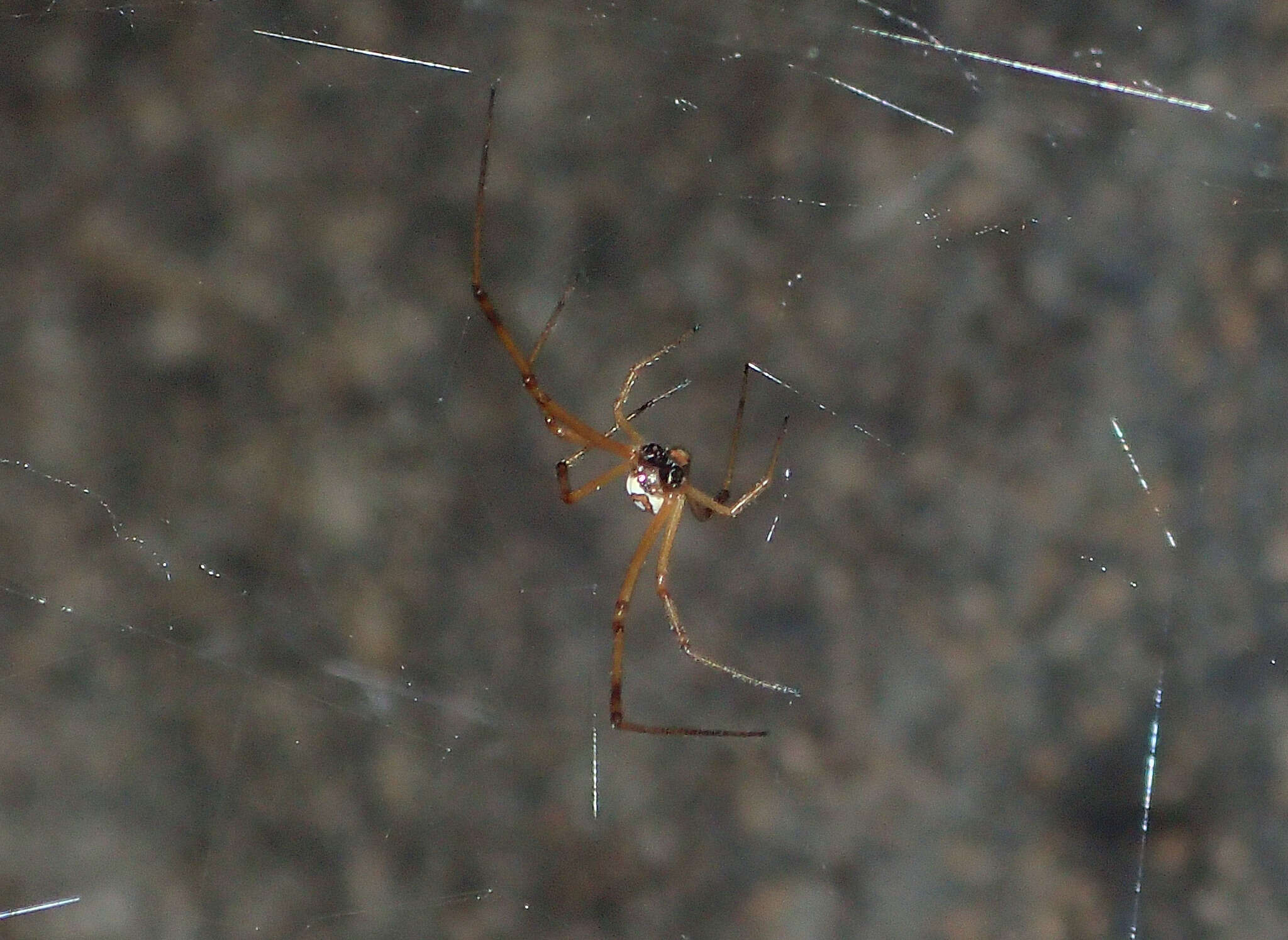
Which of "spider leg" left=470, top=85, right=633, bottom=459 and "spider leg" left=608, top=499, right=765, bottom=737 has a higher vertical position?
"spider leg" left=470, top=85, right=633, bottom=459

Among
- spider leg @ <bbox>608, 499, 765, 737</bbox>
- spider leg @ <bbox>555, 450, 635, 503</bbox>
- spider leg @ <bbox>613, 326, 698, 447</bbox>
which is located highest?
spider leg @ <bbox>613, 326, 698, 447</bbox>

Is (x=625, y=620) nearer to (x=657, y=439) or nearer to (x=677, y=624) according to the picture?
(x=677, y=624)

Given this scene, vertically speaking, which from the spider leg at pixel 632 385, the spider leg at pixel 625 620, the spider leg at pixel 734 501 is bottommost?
the spider leg at pixel 625 620

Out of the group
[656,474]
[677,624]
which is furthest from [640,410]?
[677,624]

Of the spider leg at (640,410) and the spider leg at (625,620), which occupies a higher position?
the spider leg at (640,410)
